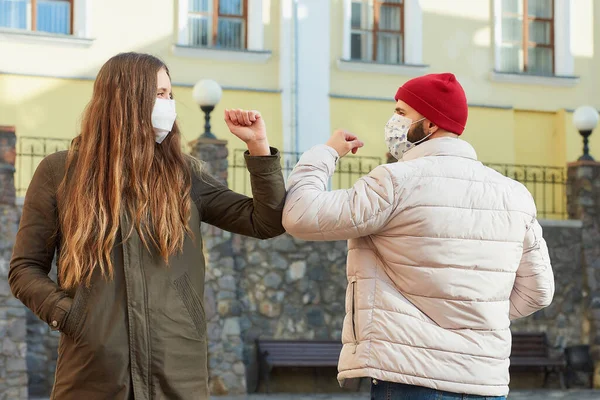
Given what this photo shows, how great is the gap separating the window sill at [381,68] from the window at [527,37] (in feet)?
4.82

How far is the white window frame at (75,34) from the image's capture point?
15.7 metres

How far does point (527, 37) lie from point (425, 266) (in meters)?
15.4

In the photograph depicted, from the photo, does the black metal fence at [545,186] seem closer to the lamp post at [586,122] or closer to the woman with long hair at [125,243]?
the lamp post at [586,122]

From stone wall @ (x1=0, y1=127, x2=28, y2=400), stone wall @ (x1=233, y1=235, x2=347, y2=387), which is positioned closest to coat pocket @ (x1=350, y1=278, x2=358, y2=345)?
stone wall @ (x1=0, y1=127, x2=28, y2=400)

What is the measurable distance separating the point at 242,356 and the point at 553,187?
522cm

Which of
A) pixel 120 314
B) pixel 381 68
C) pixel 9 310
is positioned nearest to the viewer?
pixel 120 314

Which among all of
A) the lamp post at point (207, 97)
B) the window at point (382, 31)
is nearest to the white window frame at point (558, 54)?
the window at point (382, 31)

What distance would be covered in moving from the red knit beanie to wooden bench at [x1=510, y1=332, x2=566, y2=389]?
10.8m

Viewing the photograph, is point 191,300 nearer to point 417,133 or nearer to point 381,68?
point 417,133

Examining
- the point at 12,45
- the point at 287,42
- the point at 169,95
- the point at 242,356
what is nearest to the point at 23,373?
the point at 242,356

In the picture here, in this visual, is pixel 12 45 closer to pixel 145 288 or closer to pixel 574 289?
pixel 574 289

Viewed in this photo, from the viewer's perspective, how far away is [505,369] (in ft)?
12.1

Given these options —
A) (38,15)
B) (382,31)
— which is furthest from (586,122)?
(38,15)

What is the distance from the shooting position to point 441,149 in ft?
12.4
